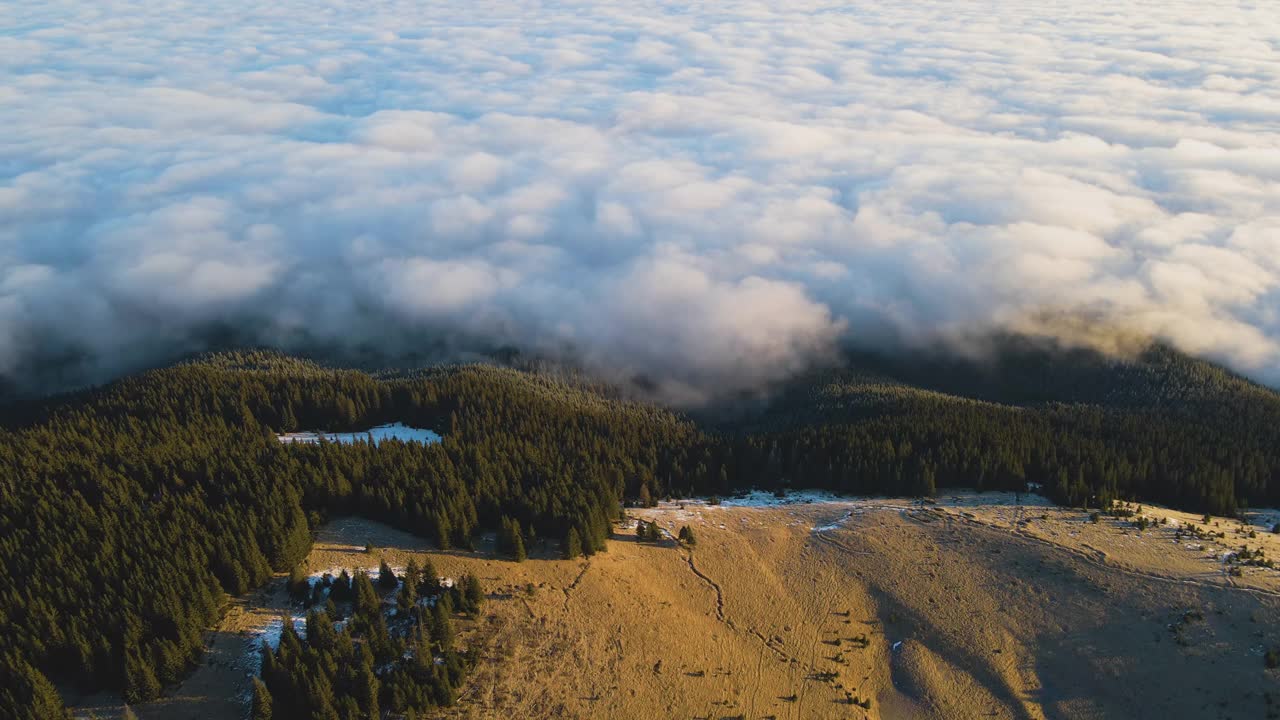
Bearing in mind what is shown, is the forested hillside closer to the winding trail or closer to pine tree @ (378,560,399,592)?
the winding trail

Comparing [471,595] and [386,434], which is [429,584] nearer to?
[471,595]

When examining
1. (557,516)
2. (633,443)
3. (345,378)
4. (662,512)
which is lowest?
(345,378)

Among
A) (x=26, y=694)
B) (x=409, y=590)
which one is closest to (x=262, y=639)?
(x=409, y=590)

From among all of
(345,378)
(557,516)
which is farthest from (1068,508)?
(345,378)

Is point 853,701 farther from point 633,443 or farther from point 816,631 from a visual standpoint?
point 633,443

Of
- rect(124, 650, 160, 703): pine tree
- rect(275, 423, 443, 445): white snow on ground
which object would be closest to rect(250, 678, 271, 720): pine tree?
rect(124, 650, 160, 703): pine tree

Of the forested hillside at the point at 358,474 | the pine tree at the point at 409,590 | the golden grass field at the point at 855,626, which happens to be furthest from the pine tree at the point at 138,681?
the pine tree at the point at 409,590

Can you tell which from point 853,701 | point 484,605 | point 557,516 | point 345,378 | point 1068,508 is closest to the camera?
point 853,701
